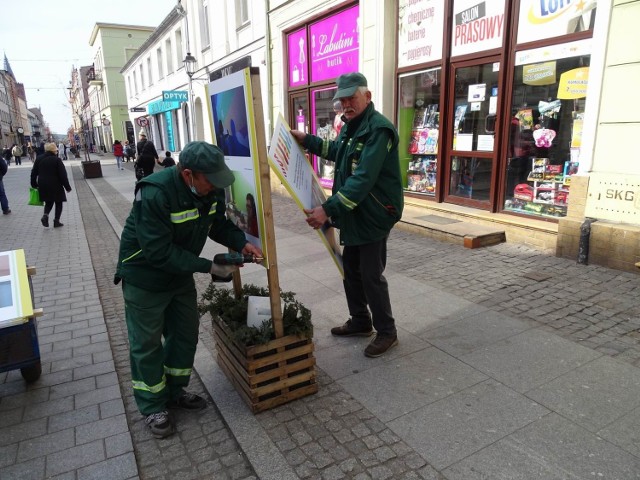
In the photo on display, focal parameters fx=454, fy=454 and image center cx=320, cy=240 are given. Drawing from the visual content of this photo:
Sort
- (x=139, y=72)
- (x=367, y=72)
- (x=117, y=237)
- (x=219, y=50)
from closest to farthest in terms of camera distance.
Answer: (x=117, y=237) < (x=367, y=72) < (x=219, y=50) < (x=139, y=72)

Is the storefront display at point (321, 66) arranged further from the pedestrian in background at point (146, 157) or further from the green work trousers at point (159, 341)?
the green work trousers at point (159, 341)

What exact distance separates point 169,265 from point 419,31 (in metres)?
7.14

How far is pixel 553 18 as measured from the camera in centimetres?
590

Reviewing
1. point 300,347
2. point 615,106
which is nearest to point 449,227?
point 615,106

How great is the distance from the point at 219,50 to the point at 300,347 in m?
15.1

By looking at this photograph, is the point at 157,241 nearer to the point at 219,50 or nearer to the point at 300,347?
the point at 300,347

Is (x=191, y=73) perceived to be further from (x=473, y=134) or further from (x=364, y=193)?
(x=364, y=193)

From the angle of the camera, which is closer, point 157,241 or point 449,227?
point 157,241

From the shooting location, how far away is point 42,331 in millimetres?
4180

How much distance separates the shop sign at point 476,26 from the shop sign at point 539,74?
62 centimetres

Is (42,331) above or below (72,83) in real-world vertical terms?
below

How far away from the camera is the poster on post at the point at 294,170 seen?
2.77 meters

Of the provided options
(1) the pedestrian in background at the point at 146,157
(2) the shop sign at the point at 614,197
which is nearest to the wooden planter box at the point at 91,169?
(1) the pedestrian in background at the point at 146,157

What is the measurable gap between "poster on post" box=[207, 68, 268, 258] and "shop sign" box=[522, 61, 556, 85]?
4994 mm
